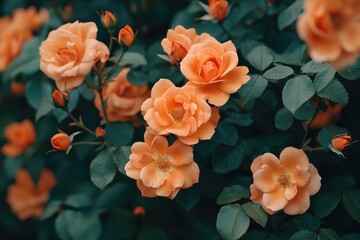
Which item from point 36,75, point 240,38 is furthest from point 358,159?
point 36,75

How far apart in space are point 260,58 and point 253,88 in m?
0.11

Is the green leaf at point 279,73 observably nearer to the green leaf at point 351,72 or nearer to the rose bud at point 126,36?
the green leaf at point 351,72

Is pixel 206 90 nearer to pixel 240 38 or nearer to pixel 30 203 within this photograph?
pixel 240 38

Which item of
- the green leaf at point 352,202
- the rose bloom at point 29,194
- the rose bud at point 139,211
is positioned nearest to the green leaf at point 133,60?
the rose bud at point 139,211

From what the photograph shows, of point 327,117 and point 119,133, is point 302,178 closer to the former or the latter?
point 327,117

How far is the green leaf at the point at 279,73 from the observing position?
1.39 meters

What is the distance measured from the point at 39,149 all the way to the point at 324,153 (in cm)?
113

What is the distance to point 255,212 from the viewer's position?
1.37m

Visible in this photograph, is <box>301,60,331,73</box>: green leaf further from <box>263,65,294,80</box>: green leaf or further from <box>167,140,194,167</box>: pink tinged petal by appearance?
<box>167,140,194,167</box>: pink tinged petal

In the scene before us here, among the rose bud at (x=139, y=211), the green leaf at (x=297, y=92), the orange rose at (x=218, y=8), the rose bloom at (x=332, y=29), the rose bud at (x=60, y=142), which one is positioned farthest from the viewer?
the rose bud at (x=139, y=211)

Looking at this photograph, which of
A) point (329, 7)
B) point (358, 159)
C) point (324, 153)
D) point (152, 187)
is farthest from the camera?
point (358, 159)

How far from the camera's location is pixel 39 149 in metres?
2.21

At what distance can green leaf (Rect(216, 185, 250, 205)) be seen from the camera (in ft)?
4.65

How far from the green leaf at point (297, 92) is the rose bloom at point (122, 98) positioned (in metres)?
0.51
